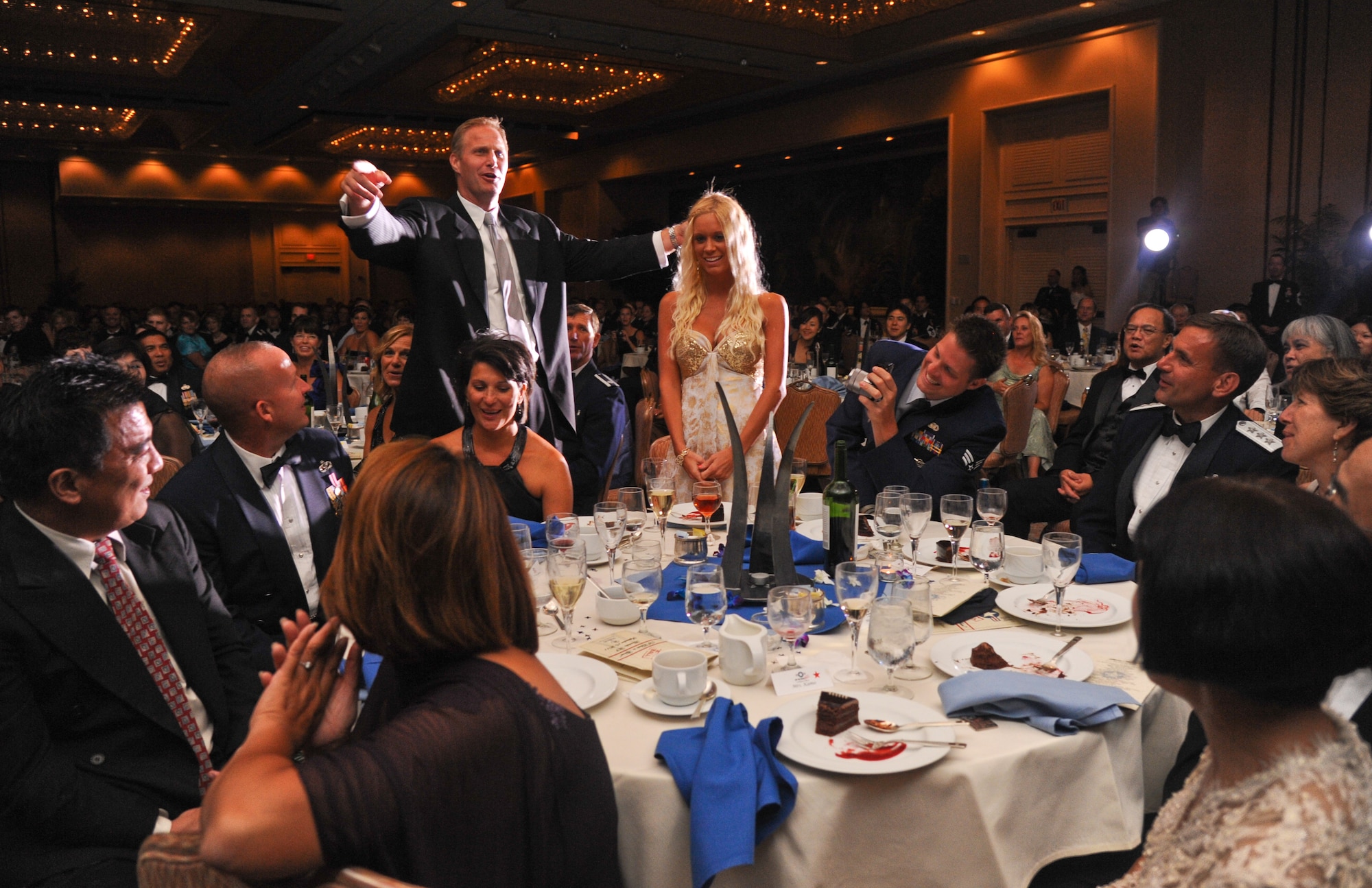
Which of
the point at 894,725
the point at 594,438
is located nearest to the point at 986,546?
the point at 894,725

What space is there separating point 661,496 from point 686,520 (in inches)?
14.1

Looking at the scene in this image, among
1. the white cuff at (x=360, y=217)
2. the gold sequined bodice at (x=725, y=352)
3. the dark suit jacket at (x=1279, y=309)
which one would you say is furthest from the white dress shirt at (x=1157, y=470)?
the dark suit jacket at (x=1279, y=309)

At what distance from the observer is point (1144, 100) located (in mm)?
10422

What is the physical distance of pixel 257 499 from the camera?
226 centimetres

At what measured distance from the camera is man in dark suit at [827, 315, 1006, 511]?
120 inches

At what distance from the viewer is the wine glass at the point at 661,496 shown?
2.54m

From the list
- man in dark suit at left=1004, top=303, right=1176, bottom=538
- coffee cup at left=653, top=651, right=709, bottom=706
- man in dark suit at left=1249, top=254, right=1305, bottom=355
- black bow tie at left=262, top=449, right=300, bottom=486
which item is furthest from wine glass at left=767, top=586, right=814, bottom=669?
man in dark suit at left=1249, top=254, right=1305, bottom=355

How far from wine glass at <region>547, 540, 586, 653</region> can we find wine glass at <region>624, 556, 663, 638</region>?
114 millimetres

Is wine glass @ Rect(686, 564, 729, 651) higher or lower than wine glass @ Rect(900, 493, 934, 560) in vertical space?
lower

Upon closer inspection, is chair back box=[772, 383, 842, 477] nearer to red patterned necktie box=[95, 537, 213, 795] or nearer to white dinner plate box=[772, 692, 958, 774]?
white dinner plate box=[772, 692, 958, 774]

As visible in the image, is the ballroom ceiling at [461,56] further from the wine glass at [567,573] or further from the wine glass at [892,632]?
the wine glass at [892,632]

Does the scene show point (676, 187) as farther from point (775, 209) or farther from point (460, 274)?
point (460, 274)

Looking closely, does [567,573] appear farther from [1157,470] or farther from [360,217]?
[1157,470]

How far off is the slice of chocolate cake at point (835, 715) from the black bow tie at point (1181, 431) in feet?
6.27
